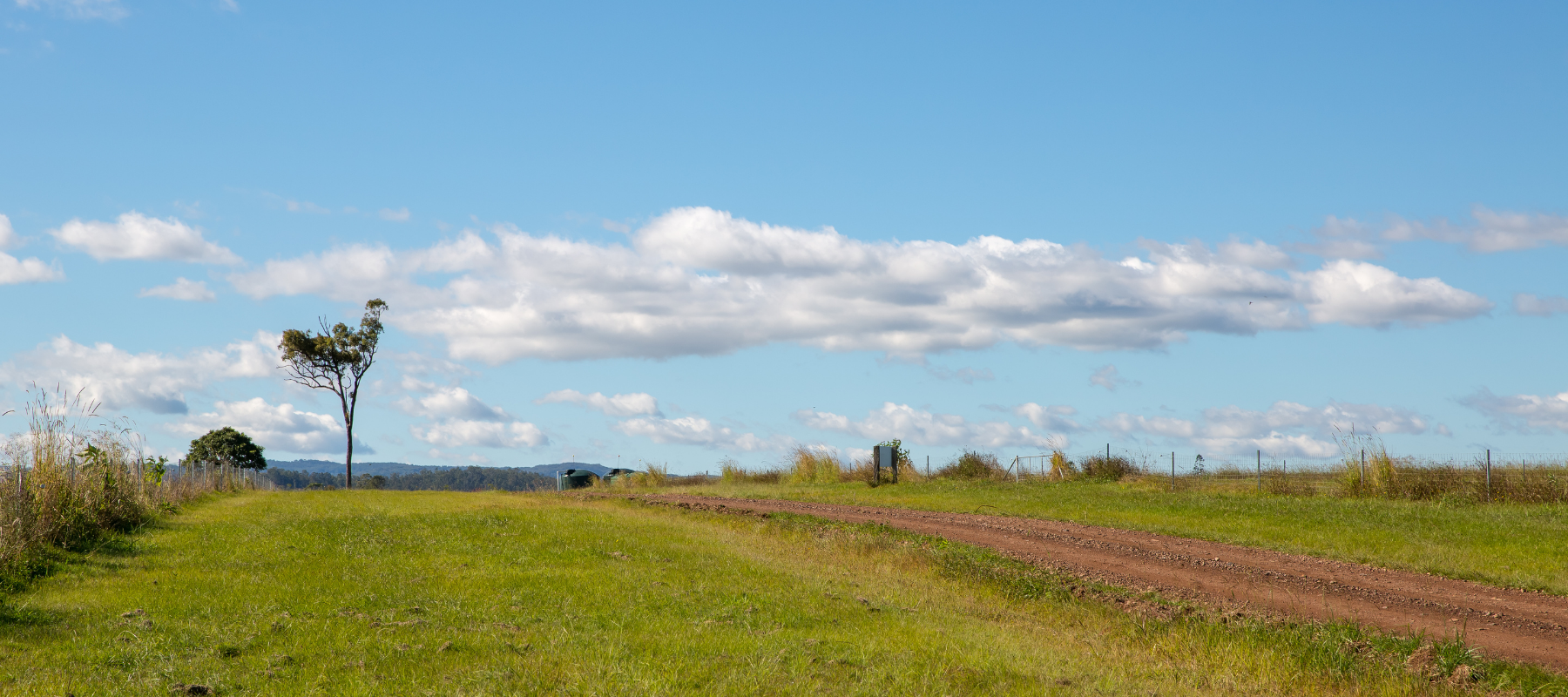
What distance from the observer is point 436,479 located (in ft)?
458

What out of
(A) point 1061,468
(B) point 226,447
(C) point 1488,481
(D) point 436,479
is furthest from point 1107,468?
(D) point 436,479

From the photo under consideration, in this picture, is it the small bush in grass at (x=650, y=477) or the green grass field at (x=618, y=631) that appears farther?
the small bush in grass at (x=650, y=477)

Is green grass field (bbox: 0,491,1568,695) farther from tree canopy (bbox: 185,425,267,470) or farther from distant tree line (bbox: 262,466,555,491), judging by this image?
tree canopy (bbox: 185,425,267,470)

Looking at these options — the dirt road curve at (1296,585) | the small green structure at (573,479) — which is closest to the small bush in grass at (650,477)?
the small green structure at (573,479)

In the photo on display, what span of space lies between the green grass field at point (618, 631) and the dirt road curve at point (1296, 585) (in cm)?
143

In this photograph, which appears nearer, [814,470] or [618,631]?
[618,631]

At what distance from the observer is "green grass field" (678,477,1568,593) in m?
16.6

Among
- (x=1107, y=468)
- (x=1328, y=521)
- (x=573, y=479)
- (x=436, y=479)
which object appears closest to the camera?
(x=1328, y=521)

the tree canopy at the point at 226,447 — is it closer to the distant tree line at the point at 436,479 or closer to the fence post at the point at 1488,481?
the distant tree line at the point at 436,479

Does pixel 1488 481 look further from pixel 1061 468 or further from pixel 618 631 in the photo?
pixel 618 631

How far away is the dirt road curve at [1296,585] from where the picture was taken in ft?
38.1

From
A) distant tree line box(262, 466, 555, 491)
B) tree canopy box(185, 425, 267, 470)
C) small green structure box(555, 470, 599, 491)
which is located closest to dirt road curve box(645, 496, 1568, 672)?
small green structure box(555, 470, 599, 491)

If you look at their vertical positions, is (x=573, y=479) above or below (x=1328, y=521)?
below

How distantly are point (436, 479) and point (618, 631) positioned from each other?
13893 centimetres
